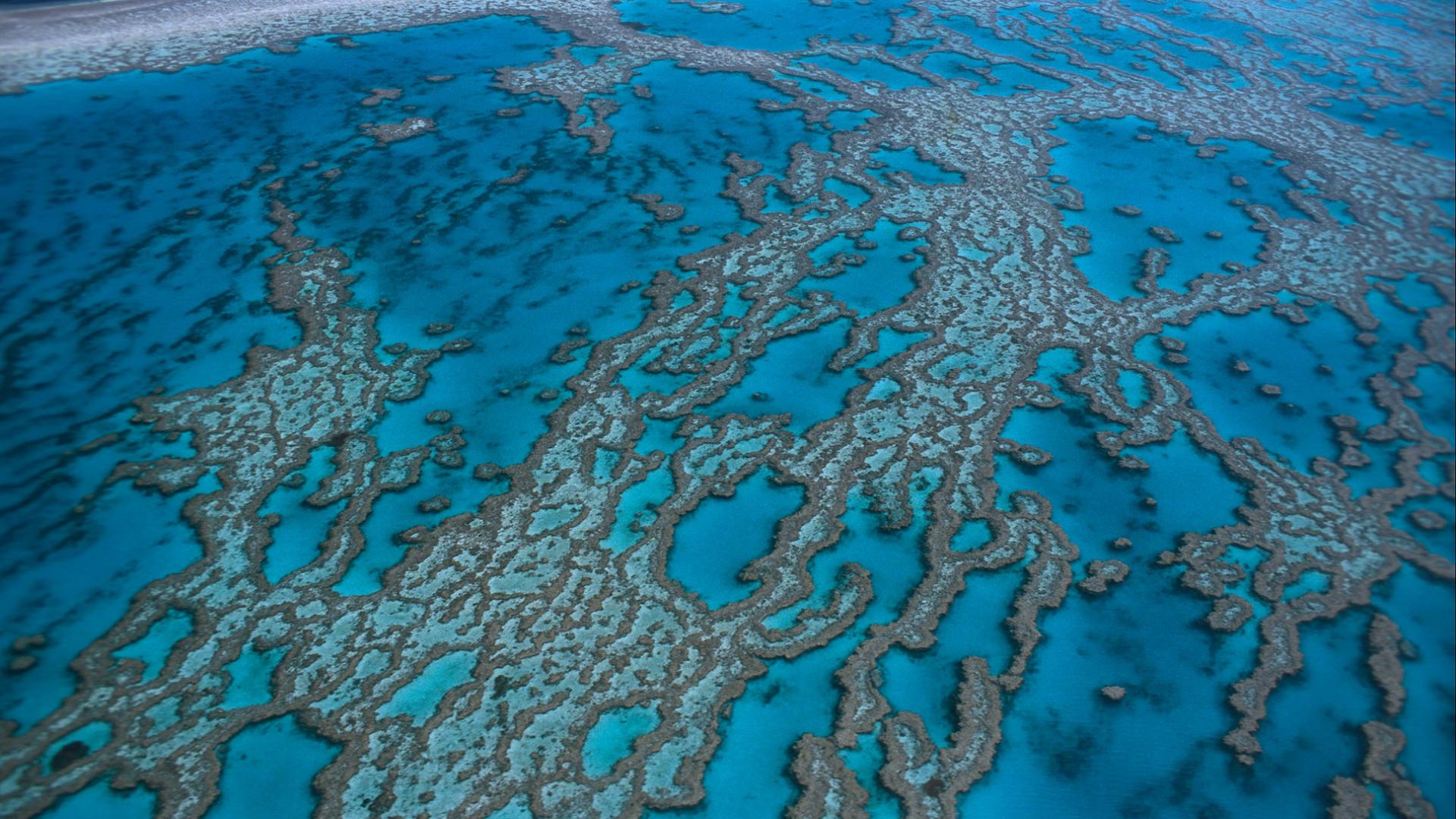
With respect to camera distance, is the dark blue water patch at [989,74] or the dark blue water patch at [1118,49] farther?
the dark blue water patch at [1118,49]

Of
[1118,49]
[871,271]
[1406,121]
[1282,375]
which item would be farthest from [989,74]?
[1282,375]

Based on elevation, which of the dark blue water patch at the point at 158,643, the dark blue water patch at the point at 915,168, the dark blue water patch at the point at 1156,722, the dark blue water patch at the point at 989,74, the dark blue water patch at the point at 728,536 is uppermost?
the dark blue water patch at the point at 989,74

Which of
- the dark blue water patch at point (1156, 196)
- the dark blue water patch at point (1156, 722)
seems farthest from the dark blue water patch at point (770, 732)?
the dark blue water patch at point (1156, 196)

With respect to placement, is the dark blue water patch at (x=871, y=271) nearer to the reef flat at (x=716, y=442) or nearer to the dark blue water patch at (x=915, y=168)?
the reef flat at (x=716, y=442)

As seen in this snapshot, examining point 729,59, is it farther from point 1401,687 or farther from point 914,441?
point 1401,687

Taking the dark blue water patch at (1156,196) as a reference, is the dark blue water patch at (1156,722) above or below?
below

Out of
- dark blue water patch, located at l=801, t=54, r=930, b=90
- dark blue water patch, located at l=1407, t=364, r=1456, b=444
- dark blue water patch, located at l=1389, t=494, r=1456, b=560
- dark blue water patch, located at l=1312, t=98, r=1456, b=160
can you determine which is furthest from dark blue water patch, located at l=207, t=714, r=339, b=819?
dark blue water patch, located at l=1312, t=98, r=1456, b=160
